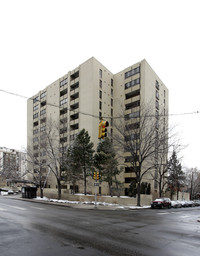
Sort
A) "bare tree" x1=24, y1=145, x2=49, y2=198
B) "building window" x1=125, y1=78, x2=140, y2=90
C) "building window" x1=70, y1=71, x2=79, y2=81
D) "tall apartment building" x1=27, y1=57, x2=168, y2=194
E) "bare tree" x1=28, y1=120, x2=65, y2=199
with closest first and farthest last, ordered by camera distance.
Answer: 1. "bare tree" x1=28, y1=120, x2=65, y2=199
2. "bare tree" x1=24, y1=145, x2=49, y2=198
3. "tall apartment building" x1=27, y1=57, x2=168, y2=194
4. "building window" x1=125, y1=78, x2=140, y2=90
5. "building window" x1=70, y1=71, x2=79, y2=81

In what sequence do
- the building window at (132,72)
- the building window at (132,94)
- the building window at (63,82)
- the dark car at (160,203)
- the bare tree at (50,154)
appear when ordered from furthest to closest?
1. the building window at (63,82)
2. the building window at (132,94)
3. the building window at (132,72)
4. the bare tree at (50,154)
5. the dark car at (160,203)

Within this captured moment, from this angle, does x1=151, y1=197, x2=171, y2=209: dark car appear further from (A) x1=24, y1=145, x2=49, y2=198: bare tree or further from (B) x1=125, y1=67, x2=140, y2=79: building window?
(B) x1=125, y1=67, x2=140, y2=79: building window

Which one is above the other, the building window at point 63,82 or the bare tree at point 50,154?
the building window at point 63,82

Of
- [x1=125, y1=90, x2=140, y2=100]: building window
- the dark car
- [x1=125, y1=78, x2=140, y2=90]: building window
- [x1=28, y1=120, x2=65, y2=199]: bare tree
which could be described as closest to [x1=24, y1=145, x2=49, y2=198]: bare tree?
[x1=28, y1=120, x2=65, y2=199]: bare tree

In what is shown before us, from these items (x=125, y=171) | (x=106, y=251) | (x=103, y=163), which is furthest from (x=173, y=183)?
(x=106, y=251)

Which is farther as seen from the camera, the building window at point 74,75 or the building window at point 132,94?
the building window at point 74,75

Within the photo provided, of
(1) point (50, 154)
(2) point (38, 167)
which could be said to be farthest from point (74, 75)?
(1) point (50, 154)

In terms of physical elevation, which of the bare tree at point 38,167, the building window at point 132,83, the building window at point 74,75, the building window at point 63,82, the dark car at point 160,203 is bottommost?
the dark car at point 160,203

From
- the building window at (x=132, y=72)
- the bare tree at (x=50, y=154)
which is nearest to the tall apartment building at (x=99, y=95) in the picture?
the building window at (x=132, y=72)

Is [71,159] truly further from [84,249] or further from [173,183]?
[84,249]

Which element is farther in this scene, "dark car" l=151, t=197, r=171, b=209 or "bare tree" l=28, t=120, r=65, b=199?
"bare tree" l=28, t=120, r=65, b=199

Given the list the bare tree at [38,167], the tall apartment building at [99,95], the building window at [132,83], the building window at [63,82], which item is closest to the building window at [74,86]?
the tall apartment building at [99,95]

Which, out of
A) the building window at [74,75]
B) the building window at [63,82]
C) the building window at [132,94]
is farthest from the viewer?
the building window at [63,82]

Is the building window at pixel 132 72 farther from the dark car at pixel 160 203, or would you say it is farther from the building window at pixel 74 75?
the dark car at pixel 160 203
